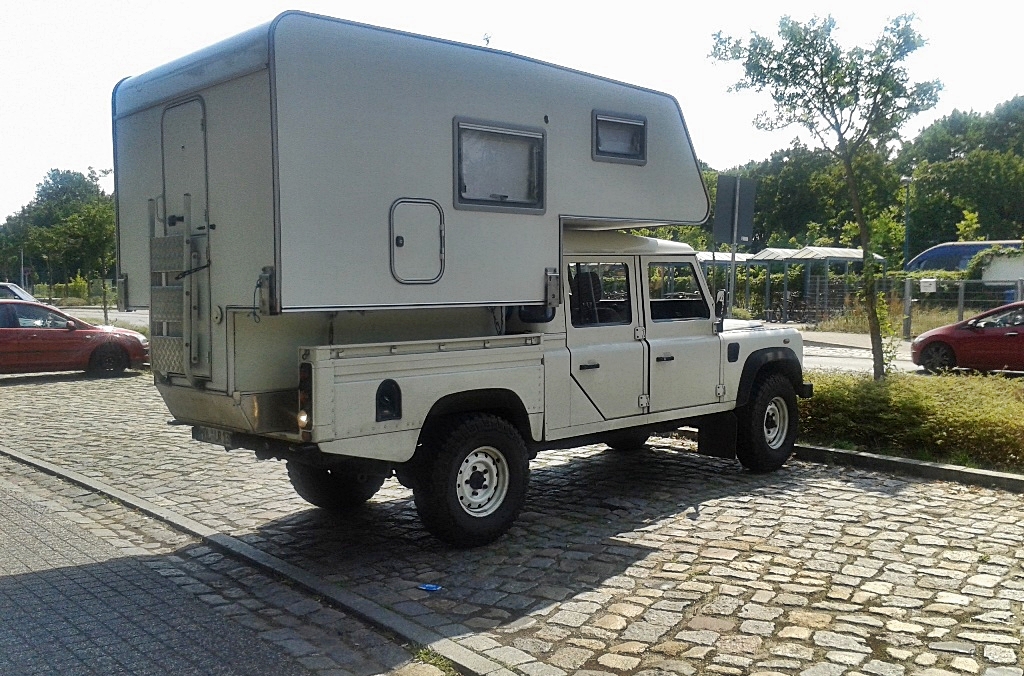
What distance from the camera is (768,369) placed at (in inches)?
353

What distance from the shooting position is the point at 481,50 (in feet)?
20.8

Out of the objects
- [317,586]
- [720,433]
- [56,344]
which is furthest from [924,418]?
[56,344]

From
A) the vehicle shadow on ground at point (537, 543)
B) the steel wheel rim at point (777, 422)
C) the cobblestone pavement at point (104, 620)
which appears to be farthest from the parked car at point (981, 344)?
the cobblestone pavement at point (104, 620)

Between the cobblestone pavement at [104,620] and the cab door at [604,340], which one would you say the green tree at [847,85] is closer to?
the cab door at [604,340]

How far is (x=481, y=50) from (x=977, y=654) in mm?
4512

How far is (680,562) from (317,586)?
2209mm

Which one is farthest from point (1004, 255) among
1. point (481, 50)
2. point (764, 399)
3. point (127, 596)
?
point (127, 596)

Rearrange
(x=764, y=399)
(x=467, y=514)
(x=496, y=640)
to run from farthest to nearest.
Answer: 1. (x=764, y=399)
2. (x=467, y=514)
3. (x=496, y=640)

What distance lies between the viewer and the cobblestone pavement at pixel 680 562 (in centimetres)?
462

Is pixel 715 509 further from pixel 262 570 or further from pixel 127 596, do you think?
pixel 127 596

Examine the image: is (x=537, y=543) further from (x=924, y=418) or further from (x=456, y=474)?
(x=924, y=418)

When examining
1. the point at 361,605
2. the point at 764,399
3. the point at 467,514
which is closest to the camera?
the point at 361,605

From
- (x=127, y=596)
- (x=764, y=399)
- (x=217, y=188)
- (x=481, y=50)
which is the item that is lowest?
(x=127, y=596)

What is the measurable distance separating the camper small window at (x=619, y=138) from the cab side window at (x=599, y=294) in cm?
84
